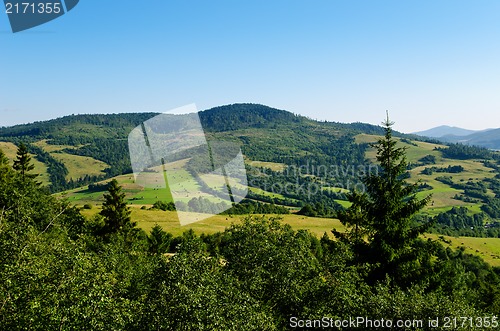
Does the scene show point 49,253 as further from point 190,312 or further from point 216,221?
point 216,221

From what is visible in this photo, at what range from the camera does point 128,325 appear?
17.5 metres

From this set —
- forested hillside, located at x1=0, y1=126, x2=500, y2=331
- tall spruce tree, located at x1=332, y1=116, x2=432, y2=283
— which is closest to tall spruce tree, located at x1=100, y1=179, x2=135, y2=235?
forested hillside, located at x1=0, y1=126, x2=500, y2=331

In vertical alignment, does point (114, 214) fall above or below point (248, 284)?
below

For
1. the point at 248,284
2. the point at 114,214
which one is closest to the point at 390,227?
the point at 248,284

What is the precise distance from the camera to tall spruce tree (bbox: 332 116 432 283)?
108 feet

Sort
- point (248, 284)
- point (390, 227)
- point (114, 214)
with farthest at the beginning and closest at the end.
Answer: point (114, 214), point (390, 227), point (248, 284)

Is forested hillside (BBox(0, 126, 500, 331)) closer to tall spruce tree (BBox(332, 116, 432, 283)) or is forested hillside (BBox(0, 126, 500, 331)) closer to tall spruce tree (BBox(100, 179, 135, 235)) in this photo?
tall spruce tree (BBox(332, 116, 432, 283))

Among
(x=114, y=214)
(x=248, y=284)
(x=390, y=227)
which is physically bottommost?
(x=114, y=214)

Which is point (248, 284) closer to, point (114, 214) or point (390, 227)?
point (390, 227)

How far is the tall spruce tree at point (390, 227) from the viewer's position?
33.0m

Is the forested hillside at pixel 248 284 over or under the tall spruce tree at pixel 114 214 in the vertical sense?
over

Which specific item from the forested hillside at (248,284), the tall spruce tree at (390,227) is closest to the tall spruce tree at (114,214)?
the forested hillside at (248,284)

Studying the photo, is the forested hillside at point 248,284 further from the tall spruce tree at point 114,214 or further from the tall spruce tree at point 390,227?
the tall spruce tree at point 114,214

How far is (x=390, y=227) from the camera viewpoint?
33.3 meters
